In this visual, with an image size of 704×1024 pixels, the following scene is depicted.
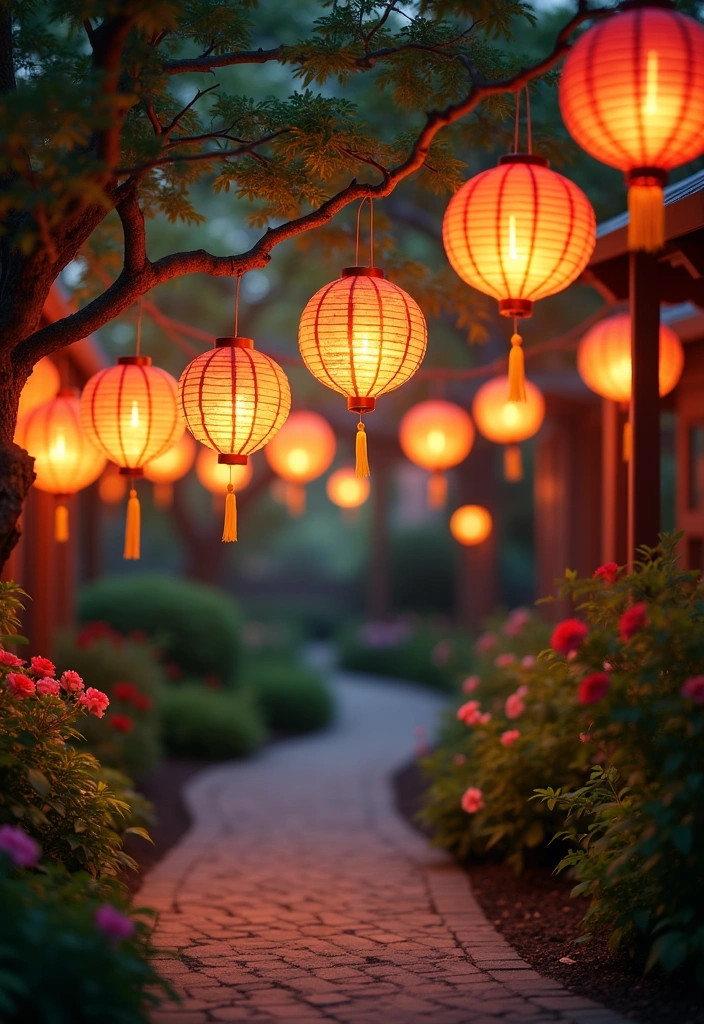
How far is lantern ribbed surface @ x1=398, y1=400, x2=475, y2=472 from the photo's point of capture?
8.32 m

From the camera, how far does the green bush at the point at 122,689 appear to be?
7332 millimetres

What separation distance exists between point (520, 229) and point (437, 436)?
172 inches

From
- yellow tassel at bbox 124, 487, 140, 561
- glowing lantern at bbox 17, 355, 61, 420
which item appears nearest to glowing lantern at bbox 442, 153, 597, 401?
yellow tassel at bbox 124, 487, 140, 561

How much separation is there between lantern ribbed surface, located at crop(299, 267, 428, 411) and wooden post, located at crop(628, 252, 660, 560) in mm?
1465

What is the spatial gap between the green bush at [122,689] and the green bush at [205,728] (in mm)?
681

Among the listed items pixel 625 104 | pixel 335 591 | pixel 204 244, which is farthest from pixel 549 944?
pixel 335 591

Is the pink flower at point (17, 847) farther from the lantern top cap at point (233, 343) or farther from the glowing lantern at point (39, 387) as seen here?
the glowing lantern at point (39, 387)

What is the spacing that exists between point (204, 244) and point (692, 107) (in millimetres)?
12821

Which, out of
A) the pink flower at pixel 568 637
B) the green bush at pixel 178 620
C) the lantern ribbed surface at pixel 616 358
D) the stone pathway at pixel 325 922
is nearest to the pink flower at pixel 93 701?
the stone pathway at pixel 325 922

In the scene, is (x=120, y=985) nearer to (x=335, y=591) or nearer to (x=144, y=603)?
(x=144, y=603)

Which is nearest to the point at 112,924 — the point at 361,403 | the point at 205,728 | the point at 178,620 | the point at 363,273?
the point at 361,403

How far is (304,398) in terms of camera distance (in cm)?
1702

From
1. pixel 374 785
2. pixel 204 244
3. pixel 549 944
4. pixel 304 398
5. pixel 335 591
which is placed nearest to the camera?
pixel 549 944

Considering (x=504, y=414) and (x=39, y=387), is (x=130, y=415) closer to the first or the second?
(x=39, y=387)
